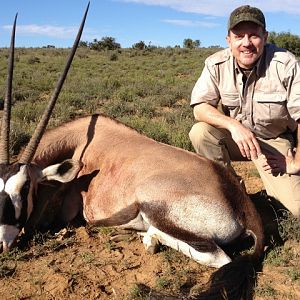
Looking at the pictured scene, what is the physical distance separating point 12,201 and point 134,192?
101 centimetres

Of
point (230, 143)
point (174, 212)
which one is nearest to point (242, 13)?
point (230, 143)

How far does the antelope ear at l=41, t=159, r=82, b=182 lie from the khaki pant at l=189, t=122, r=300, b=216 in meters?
1.49

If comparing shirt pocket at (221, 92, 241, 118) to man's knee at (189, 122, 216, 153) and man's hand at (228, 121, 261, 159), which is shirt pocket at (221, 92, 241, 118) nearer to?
man's knee at (189, 122, 216, 153)

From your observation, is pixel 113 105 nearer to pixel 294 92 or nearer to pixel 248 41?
pixel 248 41

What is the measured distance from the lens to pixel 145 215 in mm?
3730

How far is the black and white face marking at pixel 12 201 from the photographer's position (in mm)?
3445

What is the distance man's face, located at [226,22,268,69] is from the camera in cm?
405

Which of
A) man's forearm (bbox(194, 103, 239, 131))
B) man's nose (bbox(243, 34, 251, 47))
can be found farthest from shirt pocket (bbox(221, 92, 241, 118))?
man's nose (bbox(243, 34, 251, 47))

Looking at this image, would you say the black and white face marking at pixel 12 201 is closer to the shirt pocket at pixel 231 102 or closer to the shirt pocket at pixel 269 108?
the shirt pocket at pixel 231 102

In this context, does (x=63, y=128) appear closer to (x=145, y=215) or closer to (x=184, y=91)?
(x=145, y=215)

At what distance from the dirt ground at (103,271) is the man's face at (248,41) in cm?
174

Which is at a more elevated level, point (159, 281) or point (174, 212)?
point (174, 212)

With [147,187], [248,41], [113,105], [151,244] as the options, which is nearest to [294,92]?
[248,41]

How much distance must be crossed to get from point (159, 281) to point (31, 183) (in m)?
1.36
